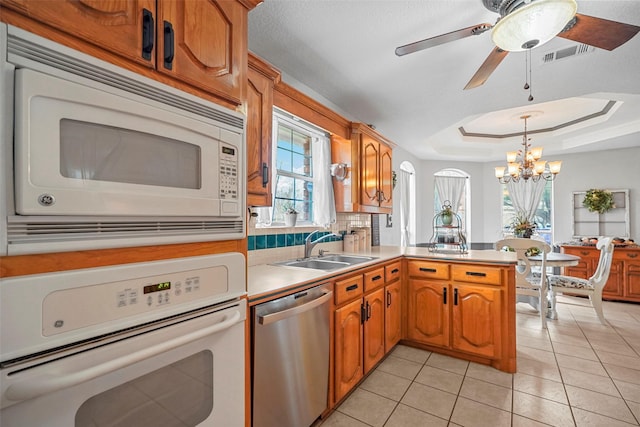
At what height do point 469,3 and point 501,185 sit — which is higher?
point 469,3

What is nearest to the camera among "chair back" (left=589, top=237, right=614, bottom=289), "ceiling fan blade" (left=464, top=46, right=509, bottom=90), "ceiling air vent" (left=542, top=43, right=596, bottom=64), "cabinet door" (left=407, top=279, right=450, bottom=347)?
"ceiling fan blade" (left=464, top=46, right=509, bottom=90)

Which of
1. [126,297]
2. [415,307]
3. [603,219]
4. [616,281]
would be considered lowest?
[616,281]

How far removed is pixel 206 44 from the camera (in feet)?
3.58

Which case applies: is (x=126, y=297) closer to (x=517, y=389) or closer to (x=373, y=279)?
(x=373, y=279)

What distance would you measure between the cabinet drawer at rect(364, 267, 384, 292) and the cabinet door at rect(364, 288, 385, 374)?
5 cm

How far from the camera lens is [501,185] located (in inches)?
233

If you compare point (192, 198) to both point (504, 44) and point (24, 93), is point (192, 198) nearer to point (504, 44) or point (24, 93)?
point (24, 93)

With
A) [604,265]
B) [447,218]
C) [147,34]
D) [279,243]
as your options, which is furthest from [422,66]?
[604,265]

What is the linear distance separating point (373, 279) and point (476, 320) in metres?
0.97

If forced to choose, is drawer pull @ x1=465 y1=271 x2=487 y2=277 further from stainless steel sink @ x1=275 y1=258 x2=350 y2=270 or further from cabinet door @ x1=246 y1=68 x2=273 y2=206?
cabinet door @ x1=246 y1=68 x2=273 y2=206

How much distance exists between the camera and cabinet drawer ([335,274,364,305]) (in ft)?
6.05

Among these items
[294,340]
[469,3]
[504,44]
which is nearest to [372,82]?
[469,3]

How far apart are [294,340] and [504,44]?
1.82m

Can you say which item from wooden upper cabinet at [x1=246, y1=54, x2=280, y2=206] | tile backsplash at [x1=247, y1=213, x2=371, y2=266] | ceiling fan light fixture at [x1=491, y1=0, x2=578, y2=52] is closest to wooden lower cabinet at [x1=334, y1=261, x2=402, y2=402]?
tile backsplash at [x1=247, y1=213, x2=371, y2=266]
